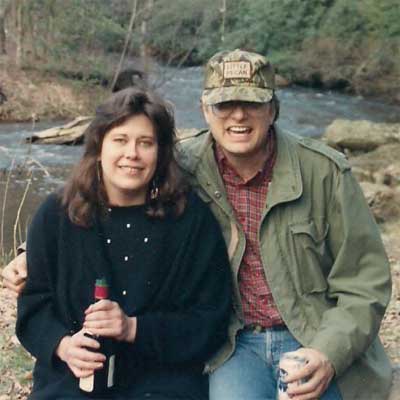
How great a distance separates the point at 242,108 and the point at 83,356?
114 cm

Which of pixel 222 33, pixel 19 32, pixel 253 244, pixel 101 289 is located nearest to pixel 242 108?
pixel 253 244

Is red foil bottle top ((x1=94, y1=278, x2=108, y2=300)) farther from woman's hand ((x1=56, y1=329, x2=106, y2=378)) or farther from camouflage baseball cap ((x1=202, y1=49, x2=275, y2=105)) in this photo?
camouflage baseball cap ((x1=202, y1=49, x2=275, y2=105))

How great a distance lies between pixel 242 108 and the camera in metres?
3.50

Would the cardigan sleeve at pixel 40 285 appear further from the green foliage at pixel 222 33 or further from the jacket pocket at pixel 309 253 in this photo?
the green foliage at pixel 222 33

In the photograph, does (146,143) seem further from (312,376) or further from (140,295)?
(312,376)

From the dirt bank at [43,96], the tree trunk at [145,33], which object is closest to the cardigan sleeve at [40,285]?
the dirt bank at [43,96]

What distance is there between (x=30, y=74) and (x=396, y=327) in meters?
20.1

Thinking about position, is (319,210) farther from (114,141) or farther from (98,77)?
(98,77)

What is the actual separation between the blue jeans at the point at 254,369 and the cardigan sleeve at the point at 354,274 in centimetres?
19

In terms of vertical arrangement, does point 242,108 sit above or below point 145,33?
above

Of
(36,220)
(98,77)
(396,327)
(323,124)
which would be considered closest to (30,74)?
(98,77)

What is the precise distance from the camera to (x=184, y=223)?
338 cm

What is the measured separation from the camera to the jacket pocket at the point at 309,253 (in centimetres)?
344

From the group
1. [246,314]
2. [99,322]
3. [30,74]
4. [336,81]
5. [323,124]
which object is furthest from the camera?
[336,81]
